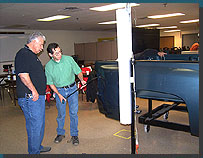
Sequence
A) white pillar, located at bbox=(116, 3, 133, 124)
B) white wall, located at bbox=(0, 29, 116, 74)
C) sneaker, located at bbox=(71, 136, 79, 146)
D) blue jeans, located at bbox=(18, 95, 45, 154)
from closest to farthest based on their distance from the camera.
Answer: white pillar, located at bbox=(116, 3, 133, 124) < blue jeans, located at bbox=(18, 95, 45, 154) < sneaker, located at bbox=(71, 136, 79, 146) < white wall, located at bbox=(0, 29, 116, 74)

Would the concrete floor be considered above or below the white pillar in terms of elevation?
below

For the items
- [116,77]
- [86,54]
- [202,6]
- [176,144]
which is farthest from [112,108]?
[86,54]

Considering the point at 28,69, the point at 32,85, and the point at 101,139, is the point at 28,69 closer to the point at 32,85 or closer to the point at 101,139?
the point at 32,85

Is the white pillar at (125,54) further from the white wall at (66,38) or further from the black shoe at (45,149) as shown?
the white wall at (66,38)

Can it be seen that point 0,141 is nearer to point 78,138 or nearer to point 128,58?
point 78,138

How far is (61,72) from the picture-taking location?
310cm

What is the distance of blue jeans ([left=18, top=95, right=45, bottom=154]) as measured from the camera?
2.62 metres

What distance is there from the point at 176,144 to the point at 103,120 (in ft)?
5.34

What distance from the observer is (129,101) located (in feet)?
6.84

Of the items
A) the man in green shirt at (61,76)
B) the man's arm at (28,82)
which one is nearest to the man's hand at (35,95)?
the man's arm at (28,82)

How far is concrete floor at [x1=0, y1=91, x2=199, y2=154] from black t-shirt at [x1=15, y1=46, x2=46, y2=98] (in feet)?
3.46

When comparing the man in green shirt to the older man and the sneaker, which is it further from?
the older man

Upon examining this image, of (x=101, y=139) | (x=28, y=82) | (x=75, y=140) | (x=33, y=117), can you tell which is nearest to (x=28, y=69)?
(x=28, y=82)

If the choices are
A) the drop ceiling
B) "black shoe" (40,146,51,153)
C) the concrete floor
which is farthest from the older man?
the drop ceiling
